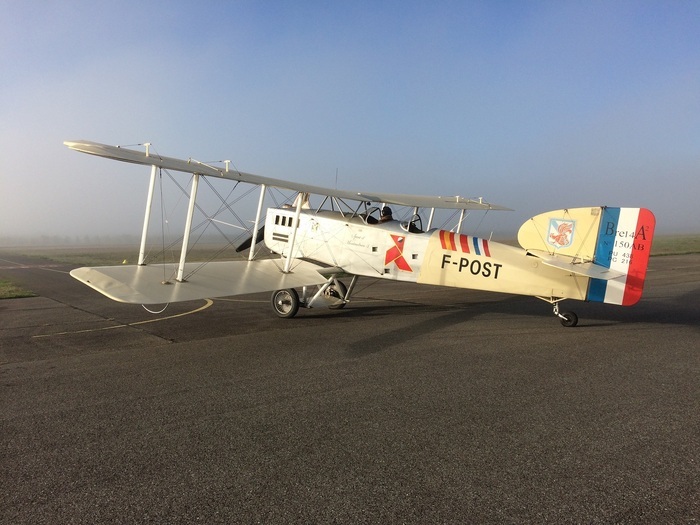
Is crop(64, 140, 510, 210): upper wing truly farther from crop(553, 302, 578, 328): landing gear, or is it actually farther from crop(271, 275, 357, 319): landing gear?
crop(553, 302, 578, 328): landing gear

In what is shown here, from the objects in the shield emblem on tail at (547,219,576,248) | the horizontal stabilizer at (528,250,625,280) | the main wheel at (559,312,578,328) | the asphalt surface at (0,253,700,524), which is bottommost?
the asphalt surface at (0,253,700,524)

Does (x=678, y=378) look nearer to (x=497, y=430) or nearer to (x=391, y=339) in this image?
(x=497, y=430)

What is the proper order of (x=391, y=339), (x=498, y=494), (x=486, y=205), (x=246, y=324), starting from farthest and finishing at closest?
(x=486, y=205) → (x=246, y=324) → (x=391, y=339) → (x=498, y=494)

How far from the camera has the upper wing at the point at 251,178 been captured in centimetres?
727

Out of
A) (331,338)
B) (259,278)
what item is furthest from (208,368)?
(259,278)

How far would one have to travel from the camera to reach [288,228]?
12.3 m

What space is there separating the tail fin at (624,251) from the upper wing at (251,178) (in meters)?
5.12

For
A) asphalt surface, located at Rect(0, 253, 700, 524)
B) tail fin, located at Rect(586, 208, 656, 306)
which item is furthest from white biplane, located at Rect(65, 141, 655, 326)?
asphalt surface, located at Rect(0, 253, 700, 524)

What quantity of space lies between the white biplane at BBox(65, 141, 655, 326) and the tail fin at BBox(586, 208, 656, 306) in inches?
0.7

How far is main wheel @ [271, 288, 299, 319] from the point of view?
10.8 m

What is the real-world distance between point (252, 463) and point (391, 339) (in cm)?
498

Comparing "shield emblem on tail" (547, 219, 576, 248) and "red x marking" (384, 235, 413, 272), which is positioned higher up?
"shield emblem on tail" (547, 219, 576, 248)

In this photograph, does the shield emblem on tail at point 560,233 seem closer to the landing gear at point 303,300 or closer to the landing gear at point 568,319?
the landing gear at point 568,319

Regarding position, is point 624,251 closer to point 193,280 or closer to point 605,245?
point 605,245
